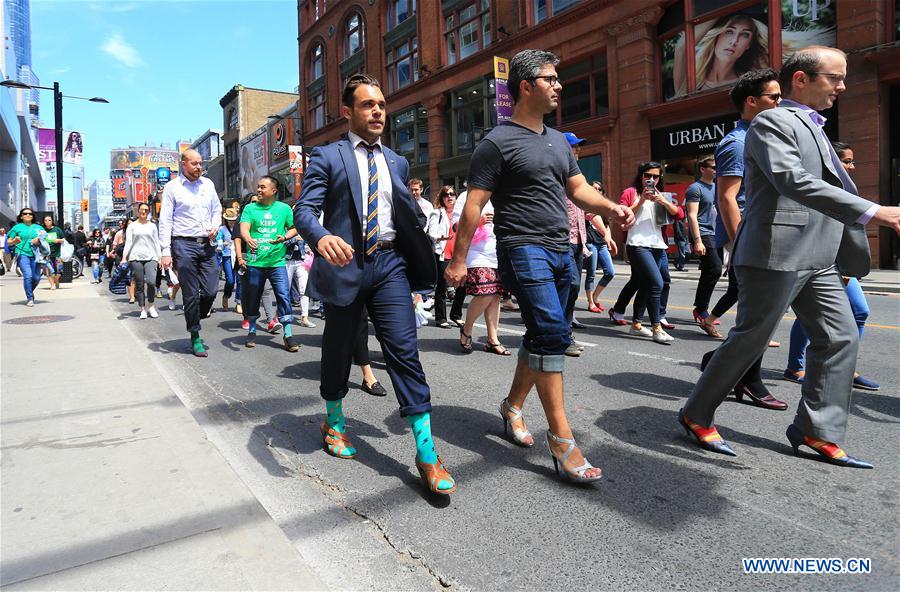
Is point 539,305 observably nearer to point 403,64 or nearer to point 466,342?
point 466,342

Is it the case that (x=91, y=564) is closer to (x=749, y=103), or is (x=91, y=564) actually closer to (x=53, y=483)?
(x=53, y=483)

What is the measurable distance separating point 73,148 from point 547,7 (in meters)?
29.2

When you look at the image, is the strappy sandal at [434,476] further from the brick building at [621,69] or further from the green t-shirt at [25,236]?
the brick building at [621,69]

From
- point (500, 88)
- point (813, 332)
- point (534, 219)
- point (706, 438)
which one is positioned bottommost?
point (706, 438)

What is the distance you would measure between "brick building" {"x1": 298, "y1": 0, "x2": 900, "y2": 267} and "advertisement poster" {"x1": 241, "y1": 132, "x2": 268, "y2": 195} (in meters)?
20.5

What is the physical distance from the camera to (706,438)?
A: 3197 mm

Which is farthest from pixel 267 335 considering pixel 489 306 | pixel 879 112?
pixel 879 112

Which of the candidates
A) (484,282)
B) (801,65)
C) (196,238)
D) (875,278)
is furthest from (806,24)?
(196,238)

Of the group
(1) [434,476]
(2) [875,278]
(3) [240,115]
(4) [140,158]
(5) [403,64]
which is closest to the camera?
(1) [434,476]

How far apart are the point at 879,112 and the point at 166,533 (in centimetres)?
1718

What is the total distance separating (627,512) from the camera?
8.29 feet

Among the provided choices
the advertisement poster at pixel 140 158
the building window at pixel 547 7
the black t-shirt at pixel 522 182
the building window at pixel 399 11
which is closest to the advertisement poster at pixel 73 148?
the building window at pixel 399 11

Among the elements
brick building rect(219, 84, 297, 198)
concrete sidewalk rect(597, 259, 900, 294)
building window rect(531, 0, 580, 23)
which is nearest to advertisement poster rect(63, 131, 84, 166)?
brick building rect(219, 84, 297, 198)

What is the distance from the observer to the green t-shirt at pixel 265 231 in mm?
6535
